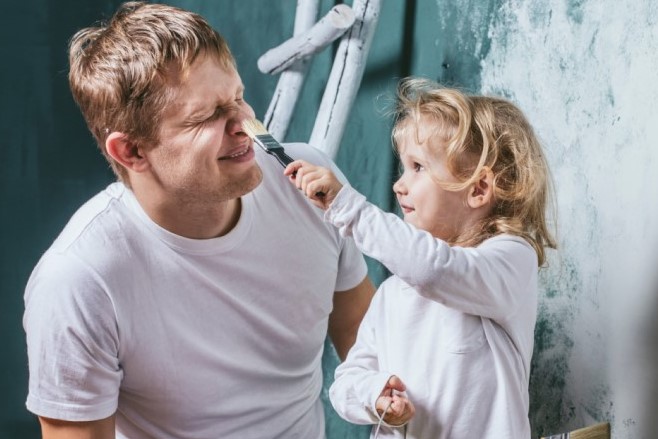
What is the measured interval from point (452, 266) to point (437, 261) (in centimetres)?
2

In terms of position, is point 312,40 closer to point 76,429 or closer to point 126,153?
point 126,153

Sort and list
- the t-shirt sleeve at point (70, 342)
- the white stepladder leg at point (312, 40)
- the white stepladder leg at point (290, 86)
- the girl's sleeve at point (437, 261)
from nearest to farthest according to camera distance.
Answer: the girl's sleeve at point (437, 261) < the t-shirt sleeve at point (70, 342) < the white stepladder leg at point (312, 40) < the white stepladder leg at point (290, 86)

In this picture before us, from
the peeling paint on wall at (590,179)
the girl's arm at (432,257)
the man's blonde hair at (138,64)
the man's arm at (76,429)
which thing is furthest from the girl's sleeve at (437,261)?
the man's arm at (76,429)

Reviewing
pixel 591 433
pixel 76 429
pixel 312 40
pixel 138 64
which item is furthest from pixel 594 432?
pixel 312 40

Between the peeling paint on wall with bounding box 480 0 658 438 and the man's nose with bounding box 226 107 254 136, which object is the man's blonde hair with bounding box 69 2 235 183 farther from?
the peeling paint on wall with bounding box 480 0 658 438

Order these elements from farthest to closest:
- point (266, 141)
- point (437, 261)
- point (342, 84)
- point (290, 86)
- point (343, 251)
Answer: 1. point (290, 86)
2. point (342, 84)
3. point (343, 251)
4. point (266, 141)
5. point (437, 261)

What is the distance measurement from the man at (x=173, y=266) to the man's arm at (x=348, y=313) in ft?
0.41

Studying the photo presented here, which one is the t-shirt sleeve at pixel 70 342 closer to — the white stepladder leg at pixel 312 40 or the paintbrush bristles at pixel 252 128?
the paintbrush bristles at pixel 252 128

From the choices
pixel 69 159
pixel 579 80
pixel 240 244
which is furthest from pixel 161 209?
pixel 69 159

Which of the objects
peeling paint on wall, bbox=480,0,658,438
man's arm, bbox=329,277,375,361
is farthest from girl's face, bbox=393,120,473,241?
man's arm, bbox=329,277,375,361

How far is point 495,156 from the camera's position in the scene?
1420 millimetres

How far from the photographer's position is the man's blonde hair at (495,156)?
141cm

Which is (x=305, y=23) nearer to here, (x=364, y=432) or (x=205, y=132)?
(x=205, y=132)

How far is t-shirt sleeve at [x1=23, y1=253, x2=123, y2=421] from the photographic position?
1503 millimetres
